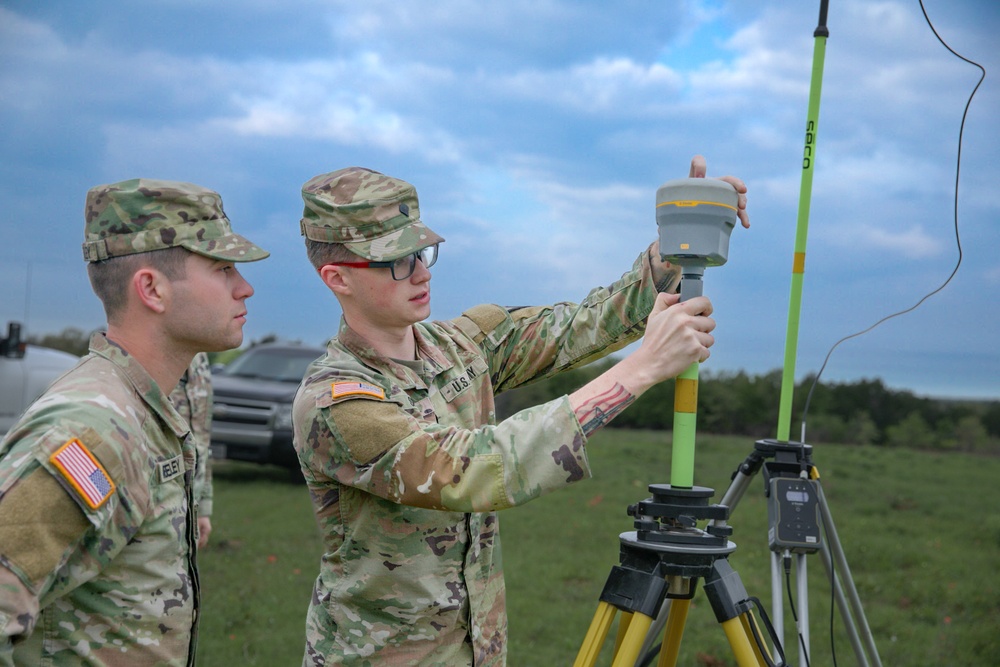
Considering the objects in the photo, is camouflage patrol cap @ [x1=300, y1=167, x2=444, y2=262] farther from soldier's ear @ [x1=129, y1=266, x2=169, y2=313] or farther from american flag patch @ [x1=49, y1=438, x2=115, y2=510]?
american flag patch @ [x1=49, y1=438, x2=115, y2=510]

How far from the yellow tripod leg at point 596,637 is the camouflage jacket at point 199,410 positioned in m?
3.73

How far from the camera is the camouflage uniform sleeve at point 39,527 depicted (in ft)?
5.71

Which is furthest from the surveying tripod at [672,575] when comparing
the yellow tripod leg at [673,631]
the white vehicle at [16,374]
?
the white vehicle at [16,374]

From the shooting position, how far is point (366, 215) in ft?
8.30

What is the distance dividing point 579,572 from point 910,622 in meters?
2.80

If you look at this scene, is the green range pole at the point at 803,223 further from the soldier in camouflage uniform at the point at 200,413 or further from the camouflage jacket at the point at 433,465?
the soldier in camouflage uniform at the point at 200,413

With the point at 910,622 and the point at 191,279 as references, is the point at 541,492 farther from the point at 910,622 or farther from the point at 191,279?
the point at 910,622

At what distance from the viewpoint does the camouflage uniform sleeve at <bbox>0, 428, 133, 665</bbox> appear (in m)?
1.74

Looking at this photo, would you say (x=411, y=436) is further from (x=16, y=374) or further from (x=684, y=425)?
(x=16, y=374)

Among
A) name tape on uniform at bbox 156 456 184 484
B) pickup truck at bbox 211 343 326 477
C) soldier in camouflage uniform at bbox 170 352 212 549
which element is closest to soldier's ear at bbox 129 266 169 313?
name tape on uniform at bbox 156 456 184 484

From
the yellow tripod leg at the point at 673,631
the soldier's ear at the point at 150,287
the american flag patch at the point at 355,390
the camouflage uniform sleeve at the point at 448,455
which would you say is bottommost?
the yellow tripod leg at the point at 673,631

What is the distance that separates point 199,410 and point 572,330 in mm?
3449

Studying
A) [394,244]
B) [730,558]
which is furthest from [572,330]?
[730,558]

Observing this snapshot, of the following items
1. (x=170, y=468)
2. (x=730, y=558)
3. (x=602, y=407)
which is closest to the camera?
(x=602, y=407)
